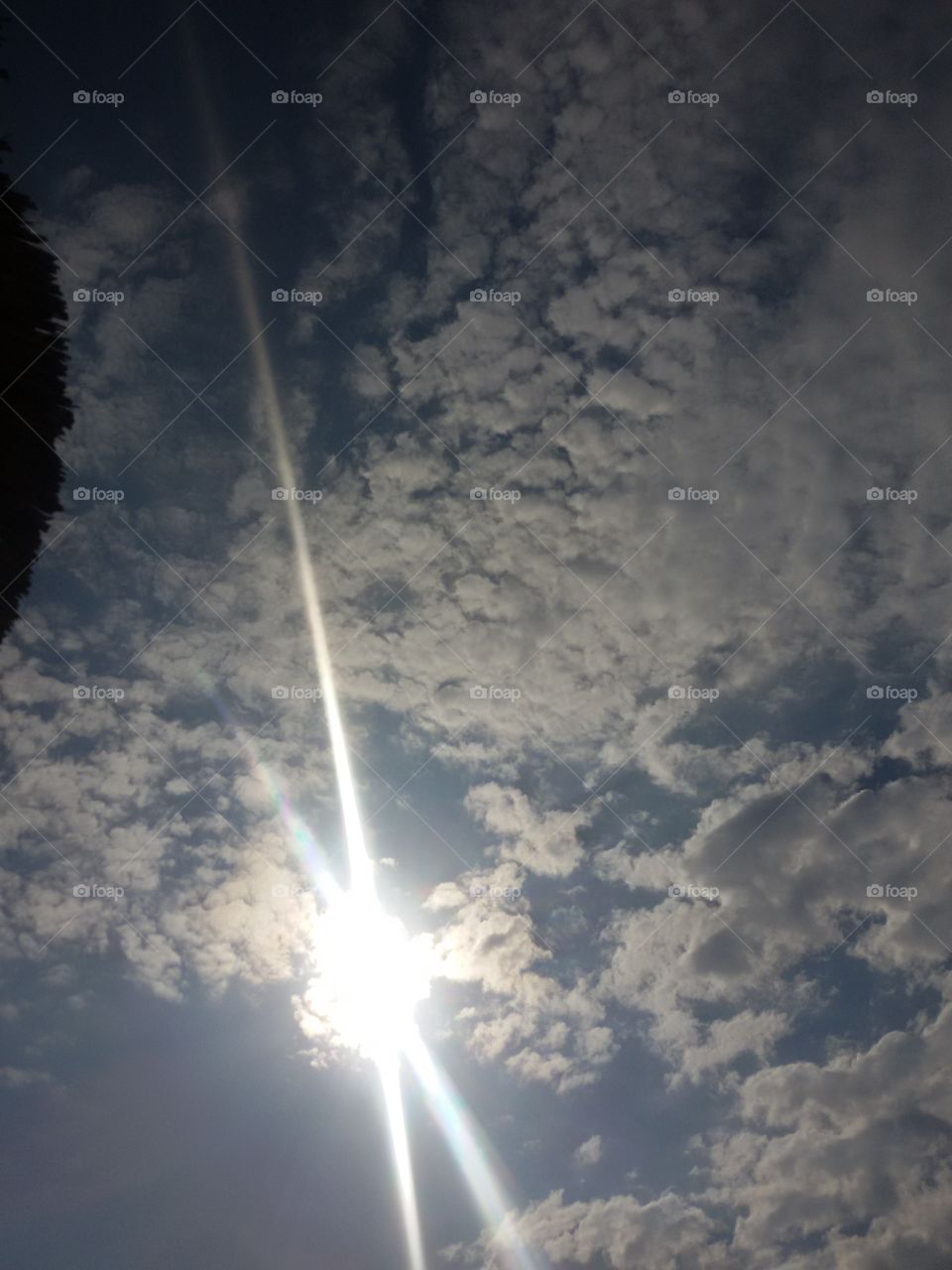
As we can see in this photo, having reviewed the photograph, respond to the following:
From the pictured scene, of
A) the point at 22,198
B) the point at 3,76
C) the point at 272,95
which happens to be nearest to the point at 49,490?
the point at 22,198

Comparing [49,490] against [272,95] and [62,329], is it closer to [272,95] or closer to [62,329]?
[62,329]

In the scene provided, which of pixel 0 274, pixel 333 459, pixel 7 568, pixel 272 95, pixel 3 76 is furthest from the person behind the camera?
pixel 333 459

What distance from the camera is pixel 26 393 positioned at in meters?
6.01

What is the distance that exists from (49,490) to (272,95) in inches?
405

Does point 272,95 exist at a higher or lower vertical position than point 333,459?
higher

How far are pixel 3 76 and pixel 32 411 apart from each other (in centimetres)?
324

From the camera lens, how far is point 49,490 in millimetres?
6660

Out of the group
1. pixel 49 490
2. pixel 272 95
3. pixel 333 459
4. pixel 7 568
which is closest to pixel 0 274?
pixel 49 490

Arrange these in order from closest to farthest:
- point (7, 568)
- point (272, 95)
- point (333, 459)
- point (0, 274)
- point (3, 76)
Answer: point (0, 274) < point (7, 568) < point (3, 76) < point (272, 95) < point (333, 459)

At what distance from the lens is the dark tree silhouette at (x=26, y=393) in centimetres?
589

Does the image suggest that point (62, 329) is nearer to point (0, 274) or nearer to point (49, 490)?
point (0, 274)

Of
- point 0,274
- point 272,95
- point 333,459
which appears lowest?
point 0,274

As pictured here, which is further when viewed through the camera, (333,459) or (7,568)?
(333,459)

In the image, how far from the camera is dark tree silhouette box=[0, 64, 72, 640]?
19.3ft
